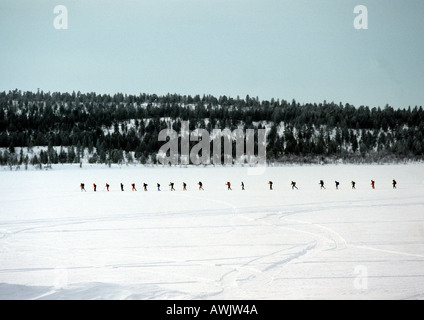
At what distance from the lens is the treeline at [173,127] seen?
97.3 m

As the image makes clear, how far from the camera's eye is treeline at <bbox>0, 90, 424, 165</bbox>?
97.3 metres

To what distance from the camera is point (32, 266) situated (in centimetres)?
849

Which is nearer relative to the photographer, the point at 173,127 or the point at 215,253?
the point at 215,253

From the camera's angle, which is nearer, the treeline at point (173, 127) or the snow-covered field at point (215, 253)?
the snow-covered field at point (215, 253)

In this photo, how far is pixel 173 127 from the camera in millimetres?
126125

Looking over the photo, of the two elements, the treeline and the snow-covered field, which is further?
the treeline
